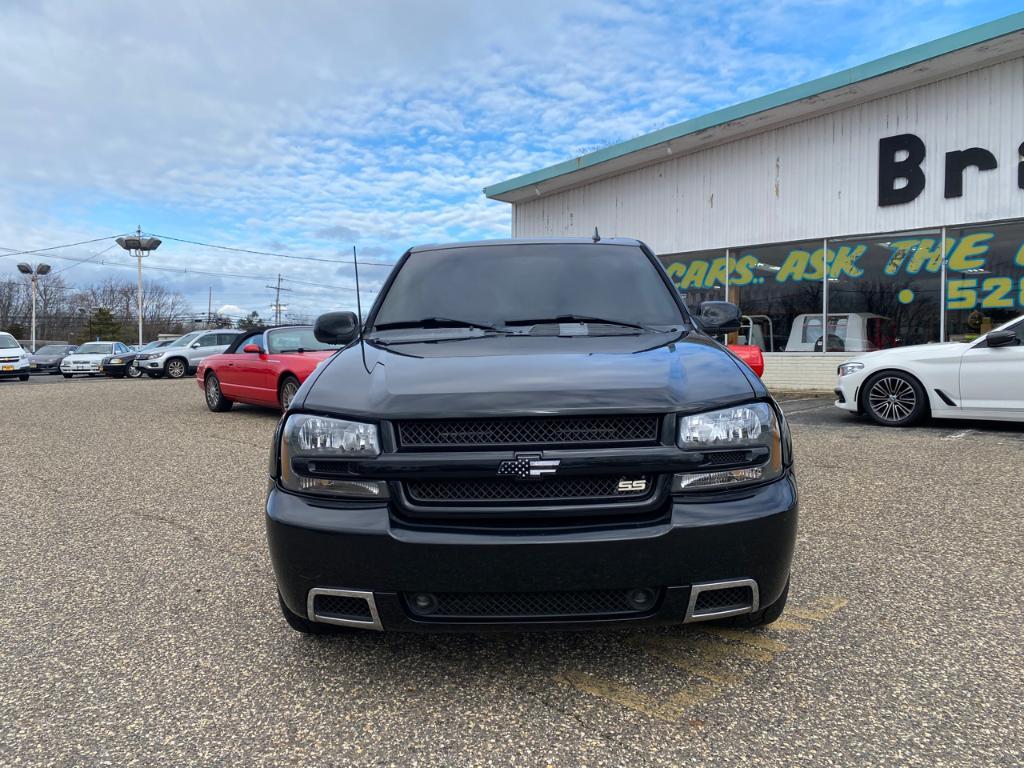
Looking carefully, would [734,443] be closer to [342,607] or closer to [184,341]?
[342,607]

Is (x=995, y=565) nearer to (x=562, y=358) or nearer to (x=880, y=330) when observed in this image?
(x=562, y=358)

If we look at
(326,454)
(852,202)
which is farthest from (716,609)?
(852,202)

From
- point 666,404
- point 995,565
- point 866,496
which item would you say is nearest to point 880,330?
point 866,496

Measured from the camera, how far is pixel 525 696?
228 centimetres

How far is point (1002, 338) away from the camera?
7.63 meters

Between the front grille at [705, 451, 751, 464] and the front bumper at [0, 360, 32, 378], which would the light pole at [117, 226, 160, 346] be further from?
the front grille at [705, 451, 751, 464]

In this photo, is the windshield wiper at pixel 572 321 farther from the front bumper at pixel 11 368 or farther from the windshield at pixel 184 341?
the front bumper at pixel 11 368

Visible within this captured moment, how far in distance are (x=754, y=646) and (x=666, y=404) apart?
1091 millimetres

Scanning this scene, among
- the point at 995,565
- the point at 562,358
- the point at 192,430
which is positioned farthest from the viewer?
the point at 192,430

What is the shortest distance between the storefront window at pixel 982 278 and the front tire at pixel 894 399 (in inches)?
161

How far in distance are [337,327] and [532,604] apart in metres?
1.96

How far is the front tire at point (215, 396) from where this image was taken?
11.5 metres

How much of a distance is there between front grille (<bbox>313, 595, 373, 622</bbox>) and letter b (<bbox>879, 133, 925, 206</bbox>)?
13133 mm

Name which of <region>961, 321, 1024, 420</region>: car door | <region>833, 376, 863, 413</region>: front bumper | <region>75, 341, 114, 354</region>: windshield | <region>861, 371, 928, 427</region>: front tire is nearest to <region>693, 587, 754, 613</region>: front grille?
<region>961, 321, 1024, 420</region>: car door
